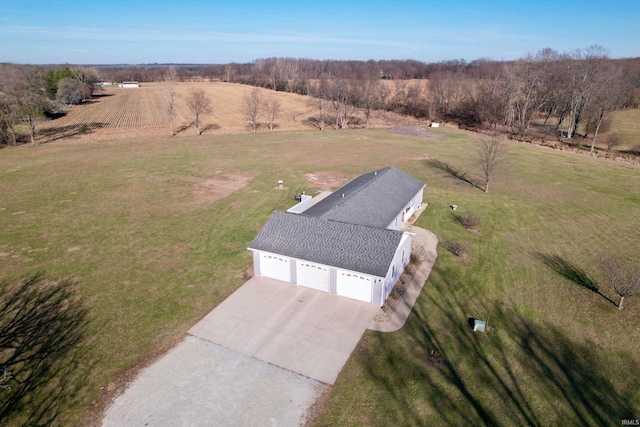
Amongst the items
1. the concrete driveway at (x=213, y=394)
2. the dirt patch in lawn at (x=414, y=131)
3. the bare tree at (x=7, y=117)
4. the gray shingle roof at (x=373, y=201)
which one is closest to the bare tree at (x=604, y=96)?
the dirt patch in lawn at (x=414, y=131)

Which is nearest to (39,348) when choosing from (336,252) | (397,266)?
(336,252)

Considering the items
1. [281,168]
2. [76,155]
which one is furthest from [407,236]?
[76,155]

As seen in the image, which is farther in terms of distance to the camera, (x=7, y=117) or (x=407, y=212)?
(x=7, y=117)

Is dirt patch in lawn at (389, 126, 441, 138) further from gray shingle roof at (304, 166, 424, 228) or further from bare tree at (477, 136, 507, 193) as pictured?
gray shingle roof at (304, 166, 424, 228)

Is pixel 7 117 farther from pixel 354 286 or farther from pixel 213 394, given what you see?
pixel 354 286

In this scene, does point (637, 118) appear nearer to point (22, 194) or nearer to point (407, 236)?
point (407, 236)

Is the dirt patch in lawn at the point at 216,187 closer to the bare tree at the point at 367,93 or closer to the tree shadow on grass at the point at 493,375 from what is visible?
the tree shadow on grass at the point at 493,375
